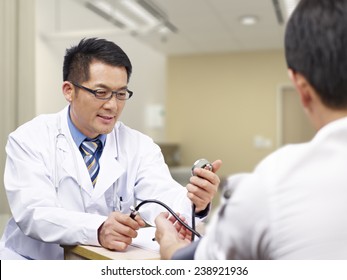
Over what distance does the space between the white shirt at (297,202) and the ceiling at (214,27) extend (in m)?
2.13

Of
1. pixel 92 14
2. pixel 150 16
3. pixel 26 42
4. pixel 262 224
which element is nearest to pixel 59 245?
pixel 262 224

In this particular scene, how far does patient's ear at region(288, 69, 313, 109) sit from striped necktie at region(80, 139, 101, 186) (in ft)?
2.19

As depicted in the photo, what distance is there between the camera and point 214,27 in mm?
3795

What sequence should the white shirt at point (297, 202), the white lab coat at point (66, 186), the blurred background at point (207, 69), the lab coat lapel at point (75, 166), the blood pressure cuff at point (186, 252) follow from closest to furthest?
the white shirt at point (297, 202), the blood pressure cuff at point (186, 252), the white lab coat at point (66, 186), the lab coat lapel at point (75, 166), the blurred background at point (207, 69)

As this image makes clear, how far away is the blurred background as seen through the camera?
3.11m

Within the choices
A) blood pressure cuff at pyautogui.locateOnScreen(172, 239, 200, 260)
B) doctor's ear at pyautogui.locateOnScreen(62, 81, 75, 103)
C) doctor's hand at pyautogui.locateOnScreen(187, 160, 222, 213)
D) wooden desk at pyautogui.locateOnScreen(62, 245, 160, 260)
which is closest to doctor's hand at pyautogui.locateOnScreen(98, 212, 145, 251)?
wooden desk at pyautogui.locateOnScreen(62, 245, 160, 260)

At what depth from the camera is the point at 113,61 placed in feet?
3.47

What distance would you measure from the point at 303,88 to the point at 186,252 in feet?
0.92

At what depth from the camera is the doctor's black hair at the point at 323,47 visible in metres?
0.52

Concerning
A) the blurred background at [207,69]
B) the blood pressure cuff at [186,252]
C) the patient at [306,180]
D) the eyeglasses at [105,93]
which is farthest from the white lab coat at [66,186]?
the blurred background at [207,69]

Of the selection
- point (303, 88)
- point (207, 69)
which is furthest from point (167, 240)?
point (207, 69)

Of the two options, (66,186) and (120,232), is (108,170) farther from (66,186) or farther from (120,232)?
(120,232)

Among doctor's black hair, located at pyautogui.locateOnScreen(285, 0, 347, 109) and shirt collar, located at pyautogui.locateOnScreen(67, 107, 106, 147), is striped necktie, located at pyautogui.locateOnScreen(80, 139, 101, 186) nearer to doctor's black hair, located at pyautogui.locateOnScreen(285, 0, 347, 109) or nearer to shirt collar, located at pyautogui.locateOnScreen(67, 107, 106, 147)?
shirt collar, located at pyautogui.locateOnScreen(67, 107, 106, 147)

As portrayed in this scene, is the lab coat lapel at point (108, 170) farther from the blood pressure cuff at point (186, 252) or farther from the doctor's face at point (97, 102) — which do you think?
the blood pressure cuff at point (186, 252)
